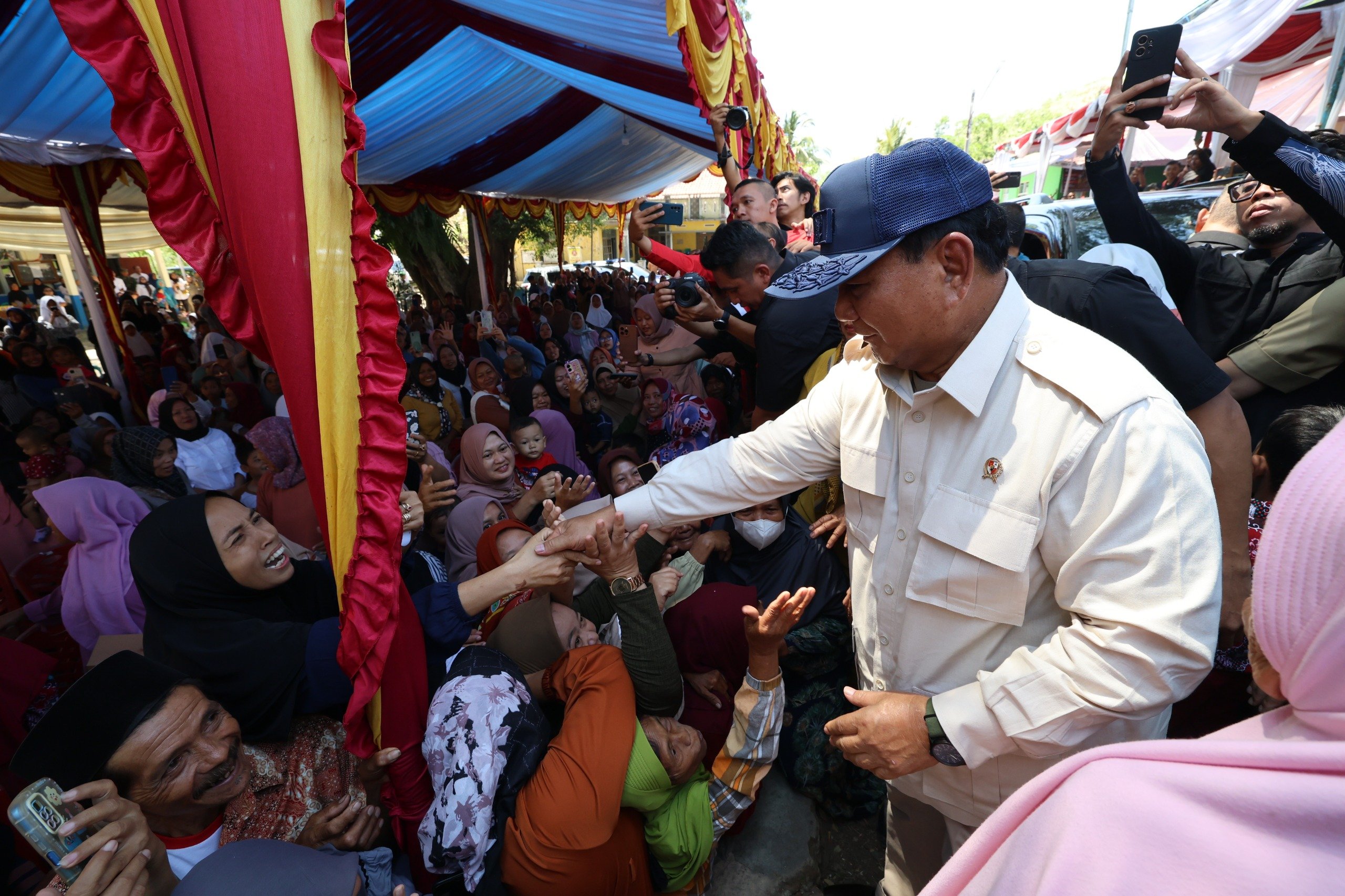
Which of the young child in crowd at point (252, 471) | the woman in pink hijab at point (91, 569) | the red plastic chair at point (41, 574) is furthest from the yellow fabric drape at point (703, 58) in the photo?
the red plastic chair at point (41, 574)

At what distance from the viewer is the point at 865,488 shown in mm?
1443

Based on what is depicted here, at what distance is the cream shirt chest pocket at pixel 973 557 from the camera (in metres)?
1.16

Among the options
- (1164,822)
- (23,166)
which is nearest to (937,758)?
(1164,822)

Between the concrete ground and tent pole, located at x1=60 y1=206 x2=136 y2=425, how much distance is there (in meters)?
8.46

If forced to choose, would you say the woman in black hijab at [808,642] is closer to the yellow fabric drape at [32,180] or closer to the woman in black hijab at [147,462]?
the woman in black hijab at [147,462]

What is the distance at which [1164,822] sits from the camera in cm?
56

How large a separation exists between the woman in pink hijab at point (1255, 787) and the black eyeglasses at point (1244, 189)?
8.74 feet

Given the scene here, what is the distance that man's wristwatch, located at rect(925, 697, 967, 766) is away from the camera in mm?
1165

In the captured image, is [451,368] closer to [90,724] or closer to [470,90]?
[470,90]

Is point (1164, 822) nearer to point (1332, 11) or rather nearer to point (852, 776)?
point (852, 776)

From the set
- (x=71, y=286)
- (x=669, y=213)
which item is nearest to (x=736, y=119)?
(x=669, y=213)

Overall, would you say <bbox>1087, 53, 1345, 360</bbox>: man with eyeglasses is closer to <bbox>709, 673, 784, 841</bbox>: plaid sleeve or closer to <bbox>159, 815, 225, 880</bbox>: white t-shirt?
<bbox>709, 673, 784, 841</bbox>: plaid sleeve

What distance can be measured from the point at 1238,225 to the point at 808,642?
8.63 feet

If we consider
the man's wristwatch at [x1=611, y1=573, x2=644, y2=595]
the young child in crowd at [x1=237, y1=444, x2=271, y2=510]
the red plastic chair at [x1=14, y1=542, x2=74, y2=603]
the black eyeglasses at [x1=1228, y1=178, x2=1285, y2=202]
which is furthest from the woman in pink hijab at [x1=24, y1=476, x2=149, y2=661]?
the black eyeglasses at [x1=1228, y1=178, x2=1285, y2=202]
